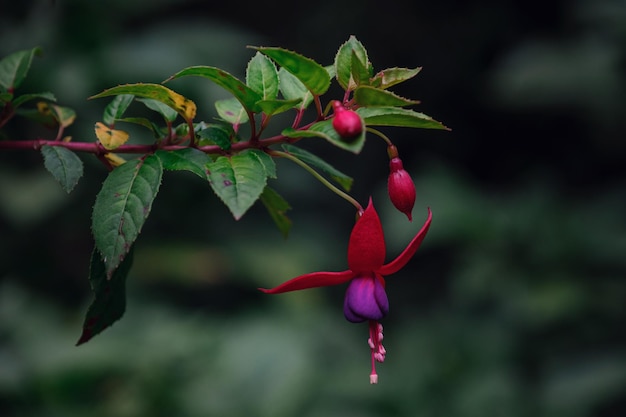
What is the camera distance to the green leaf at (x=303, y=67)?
0.58 meters

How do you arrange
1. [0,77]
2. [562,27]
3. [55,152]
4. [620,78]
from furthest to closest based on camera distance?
[562,27], [620,78], [0,77], [55,152]

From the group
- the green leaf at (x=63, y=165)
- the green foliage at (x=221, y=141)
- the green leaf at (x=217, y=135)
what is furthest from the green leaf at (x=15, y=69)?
the green leaf at (x=217, y=135)

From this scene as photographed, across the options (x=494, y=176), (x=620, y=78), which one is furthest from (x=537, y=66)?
(x=494, y=176)

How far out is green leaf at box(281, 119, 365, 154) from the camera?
533 millimetres

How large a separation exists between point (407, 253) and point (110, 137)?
28cm

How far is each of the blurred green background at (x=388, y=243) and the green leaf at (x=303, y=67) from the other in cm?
128

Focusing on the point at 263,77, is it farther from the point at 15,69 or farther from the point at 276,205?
the point at 15,69

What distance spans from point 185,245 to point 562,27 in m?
1.56

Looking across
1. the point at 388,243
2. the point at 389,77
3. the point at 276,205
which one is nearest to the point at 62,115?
the point at 276,205

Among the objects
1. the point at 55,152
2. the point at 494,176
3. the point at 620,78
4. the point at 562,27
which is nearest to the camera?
the point at 55,152

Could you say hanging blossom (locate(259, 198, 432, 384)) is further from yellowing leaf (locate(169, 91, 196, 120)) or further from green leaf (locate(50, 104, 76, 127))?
green leaf (locate(50, 104, 76, 127))

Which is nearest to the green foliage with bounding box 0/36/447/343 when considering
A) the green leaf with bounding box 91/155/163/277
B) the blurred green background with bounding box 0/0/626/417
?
the green leaf with bounding box 91/155/163/277

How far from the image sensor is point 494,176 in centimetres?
302

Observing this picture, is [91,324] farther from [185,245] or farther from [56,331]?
[185,245]
